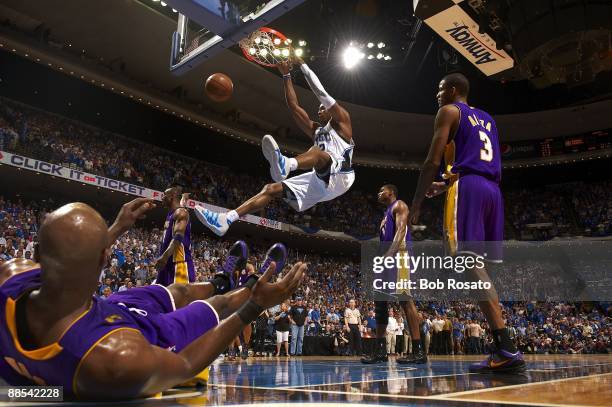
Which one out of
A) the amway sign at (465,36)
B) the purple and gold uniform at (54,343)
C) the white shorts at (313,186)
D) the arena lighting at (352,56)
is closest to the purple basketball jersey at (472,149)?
the white shorts at (313,186)

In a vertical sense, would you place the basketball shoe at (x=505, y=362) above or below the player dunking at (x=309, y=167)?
below

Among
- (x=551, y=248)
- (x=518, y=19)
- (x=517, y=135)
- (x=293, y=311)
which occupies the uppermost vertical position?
(x=517, y=135)

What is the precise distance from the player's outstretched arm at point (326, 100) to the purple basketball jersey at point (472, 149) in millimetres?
1639

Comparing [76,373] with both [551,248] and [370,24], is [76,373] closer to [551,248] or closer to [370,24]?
[370,24]

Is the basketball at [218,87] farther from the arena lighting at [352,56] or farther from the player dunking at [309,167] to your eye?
the arena lighting at [352,56]

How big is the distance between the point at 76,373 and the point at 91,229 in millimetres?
455

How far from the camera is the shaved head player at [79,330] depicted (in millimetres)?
1429

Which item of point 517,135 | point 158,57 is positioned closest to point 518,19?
point 158,57

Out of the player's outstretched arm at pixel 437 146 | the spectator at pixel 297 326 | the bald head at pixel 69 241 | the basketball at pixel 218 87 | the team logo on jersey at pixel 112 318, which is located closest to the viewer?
the bald head at pixel 69 241

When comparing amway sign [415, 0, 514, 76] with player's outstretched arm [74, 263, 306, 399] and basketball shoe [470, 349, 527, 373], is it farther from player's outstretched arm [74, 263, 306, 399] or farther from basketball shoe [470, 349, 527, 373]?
player's outstretched arm [74, 263, 306, 399]

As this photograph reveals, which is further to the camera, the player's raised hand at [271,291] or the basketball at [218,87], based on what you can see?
the basketball at [218,87]

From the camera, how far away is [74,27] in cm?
1470

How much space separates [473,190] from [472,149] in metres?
0.32

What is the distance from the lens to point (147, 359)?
4.79 ft
